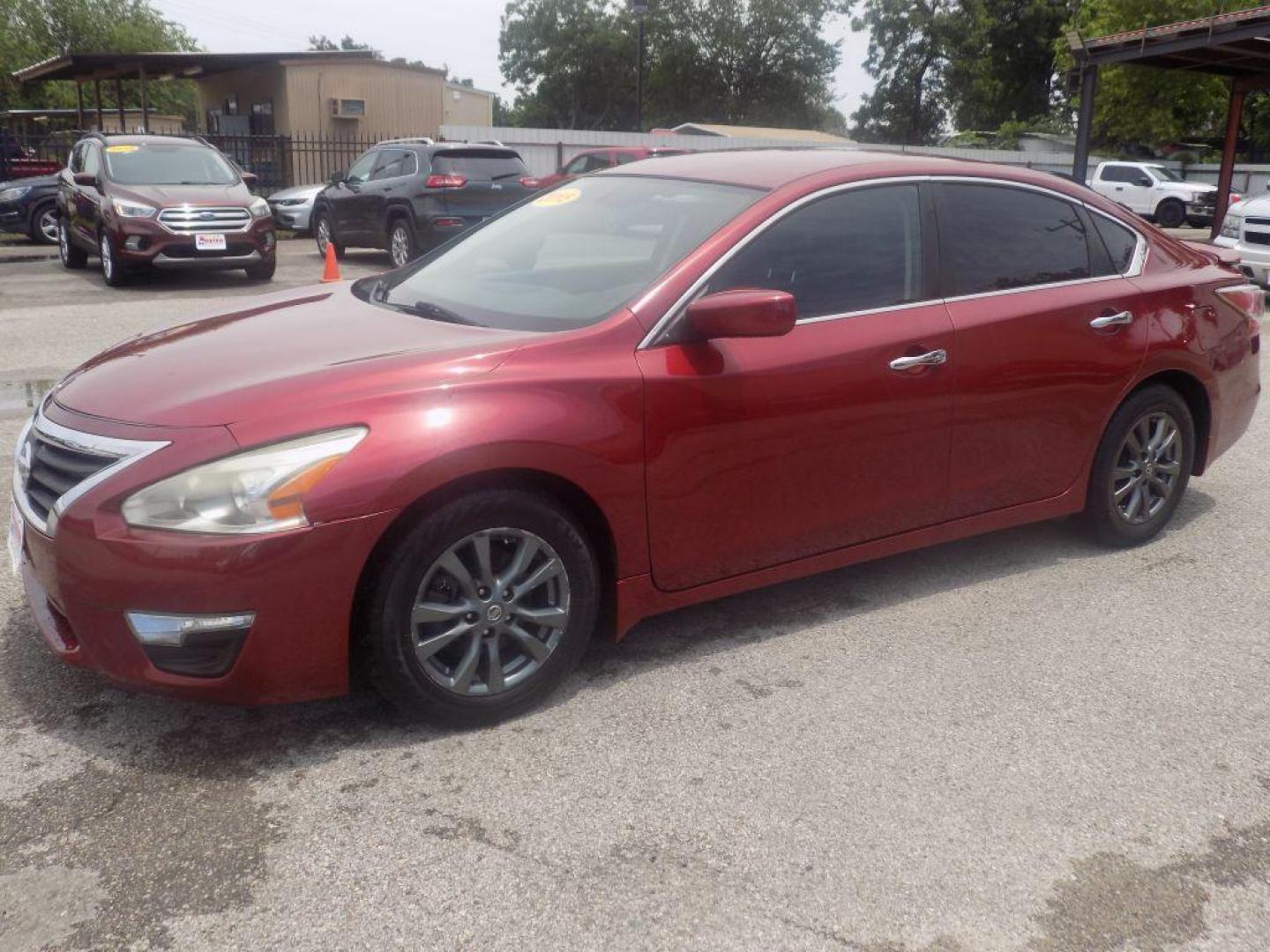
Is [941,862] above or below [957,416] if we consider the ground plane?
below

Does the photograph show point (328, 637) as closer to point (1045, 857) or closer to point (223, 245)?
point (1045, 857)

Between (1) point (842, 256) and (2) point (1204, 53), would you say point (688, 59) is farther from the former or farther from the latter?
(1) point (842, 256)

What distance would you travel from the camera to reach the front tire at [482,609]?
10.3ft

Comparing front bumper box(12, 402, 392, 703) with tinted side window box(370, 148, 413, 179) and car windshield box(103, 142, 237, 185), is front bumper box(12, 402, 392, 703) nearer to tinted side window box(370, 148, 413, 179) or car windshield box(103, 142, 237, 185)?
car windshield box(103, 142, 237, 185)

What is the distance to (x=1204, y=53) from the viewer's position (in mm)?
19734

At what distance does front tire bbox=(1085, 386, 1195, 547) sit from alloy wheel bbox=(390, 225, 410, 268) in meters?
11.2

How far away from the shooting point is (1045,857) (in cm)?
281

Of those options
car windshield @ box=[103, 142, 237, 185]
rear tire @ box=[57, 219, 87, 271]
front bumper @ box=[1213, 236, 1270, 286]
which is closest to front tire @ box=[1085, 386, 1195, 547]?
front bumper @ box=[1213, 236, 1270, 286]

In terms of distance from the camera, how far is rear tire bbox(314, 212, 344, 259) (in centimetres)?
1655

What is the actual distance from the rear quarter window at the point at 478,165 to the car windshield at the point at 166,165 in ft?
8.09

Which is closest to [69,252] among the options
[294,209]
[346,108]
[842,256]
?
[294,209]

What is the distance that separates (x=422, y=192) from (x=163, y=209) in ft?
10.0

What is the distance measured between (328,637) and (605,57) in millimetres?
73172

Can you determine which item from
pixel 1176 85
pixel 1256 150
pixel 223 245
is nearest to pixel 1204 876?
pixel 223 245
